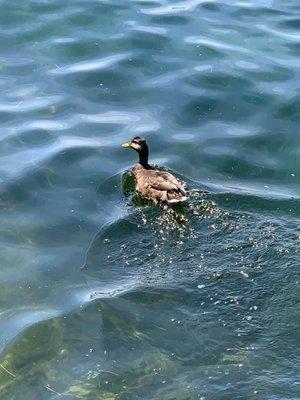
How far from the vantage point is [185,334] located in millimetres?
8352

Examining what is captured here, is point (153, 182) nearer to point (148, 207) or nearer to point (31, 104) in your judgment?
point (148, 207)

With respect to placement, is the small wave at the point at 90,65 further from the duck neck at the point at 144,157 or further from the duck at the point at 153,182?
the duck neck at the point at 144,157

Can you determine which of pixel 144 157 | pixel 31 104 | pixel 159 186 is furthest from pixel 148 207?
pixel 31 104

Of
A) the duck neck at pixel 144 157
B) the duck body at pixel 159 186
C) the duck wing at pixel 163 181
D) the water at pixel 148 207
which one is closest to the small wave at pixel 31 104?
the water at pixel 148 207

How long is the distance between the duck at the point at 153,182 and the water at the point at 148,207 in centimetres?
24

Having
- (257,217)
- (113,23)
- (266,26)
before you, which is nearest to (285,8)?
(266,26)

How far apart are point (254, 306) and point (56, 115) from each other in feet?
20.7

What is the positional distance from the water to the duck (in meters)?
0.24

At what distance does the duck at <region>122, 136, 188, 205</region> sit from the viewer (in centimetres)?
1063

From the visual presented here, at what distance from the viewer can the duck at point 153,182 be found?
10.6 m

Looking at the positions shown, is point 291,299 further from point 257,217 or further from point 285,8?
point 285,8

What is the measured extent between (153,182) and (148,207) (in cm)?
36

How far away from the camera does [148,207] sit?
10.9 metres

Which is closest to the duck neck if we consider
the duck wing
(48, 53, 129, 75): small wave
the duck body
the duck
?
the duck
